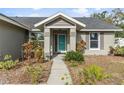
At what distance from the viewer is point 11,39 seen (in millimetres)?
21078

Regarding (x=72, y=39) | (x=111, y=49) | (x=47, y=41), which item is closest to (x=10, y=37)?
(x=47, y=41)

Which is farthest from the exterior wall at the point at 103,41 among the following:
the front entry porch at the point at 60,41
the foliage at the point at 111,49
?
the front entry porch at the point at 60,41

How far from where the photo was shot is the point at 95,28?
88.7 feet

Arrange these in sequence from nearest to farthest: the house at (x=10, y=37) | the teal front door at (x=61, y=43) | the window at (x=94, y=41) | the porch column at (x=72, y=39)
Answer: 1. the house at (x=10, y=37)
2. the porch column at (x=72, y=39)
3. the window at (x=94, y=41)
4. the teal front door at (x=61, y=43)

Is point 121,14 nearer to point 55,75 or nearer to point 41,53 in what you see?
point 41,53

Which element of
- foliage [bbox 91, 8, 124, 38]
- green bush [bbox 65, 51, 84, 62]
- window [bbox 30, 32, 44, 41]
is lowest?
green bush [bbox 65, 51, 84, 62]

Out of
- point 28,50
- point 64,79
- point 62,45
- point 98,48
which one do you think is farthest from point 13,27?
point 64,79

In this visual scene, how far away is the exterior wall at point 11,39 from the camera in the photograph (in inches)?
714

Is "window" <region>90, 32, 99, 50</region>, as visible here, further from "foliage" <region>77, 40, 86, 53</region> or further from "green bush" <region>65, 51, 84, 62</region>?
"green bush" <region>65, 51, 84, 62</region>

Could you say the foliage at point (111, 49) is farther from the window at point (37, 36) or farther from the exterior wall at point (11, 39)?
the exterior wall at point (11, 39)

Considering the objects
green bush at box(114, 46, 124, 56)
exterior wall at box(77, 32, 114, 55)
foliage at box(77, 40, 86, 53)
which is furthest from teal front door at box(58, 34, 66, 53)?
green bush at box(114, 46, 124, 56)

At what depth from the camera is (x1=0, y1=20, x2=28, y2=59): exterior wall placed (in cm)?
1815

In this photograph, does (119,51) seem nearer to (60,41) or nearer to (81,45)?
(81,45)
